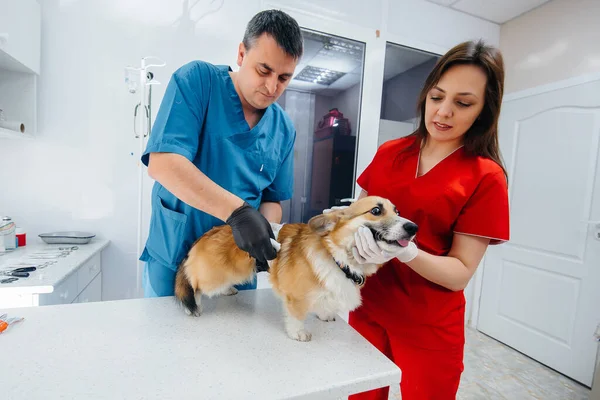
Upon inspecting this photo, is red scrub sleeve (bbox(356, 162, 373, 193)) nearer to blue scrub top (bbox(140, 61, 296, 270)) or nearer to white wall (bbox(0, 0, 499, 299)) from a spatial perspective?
blue scrub top (bbox(140, 61, 296, 270))

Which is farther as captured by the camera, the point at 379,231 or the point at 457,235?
the point at 457,235

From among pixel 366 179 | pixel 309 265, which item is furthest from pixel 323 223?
pixel 366 179

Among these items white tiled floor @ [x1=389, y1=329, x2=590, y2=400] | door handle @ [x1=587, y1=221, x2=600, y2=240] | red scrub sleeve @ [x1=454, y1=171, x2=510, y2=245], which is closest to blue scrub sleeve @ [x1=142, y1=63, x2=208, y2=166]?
red scrub sleeve @ [x1=454, y1=171, x2=510, y2=245]

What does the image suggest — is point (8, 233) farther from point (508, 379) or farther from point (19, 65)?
point (508, 379)

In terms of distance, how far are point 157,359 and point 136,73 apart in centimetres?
228

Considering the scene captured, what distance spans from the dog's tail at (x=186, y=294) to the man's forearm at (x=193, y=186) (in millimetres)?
303

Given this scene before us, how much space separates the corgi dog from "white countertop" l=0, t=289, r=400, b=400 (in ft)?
0.26

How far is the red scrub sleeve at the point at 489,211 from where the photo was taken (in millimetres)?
1011

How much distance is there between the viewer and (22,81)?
213 centimetres

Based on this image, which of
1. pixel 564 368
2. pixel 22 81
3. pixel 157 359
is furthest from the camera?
pixel 564 368

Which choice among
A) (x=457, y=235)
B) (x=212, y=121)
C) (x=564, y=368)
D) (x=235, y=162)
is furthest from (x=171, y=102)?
(x=564, y=368)

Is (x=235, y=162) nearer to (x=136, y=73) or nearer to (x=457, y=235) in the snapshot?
(x=457, y=235)

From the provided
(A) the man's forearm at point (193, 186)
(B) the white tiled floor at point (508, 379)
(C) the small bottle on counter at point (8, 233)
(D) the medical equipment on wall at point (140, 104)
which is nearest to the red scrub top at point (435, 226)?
(A) the man's forearm at point (193, 186)

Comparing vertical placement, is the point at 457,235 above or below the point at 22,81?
below
